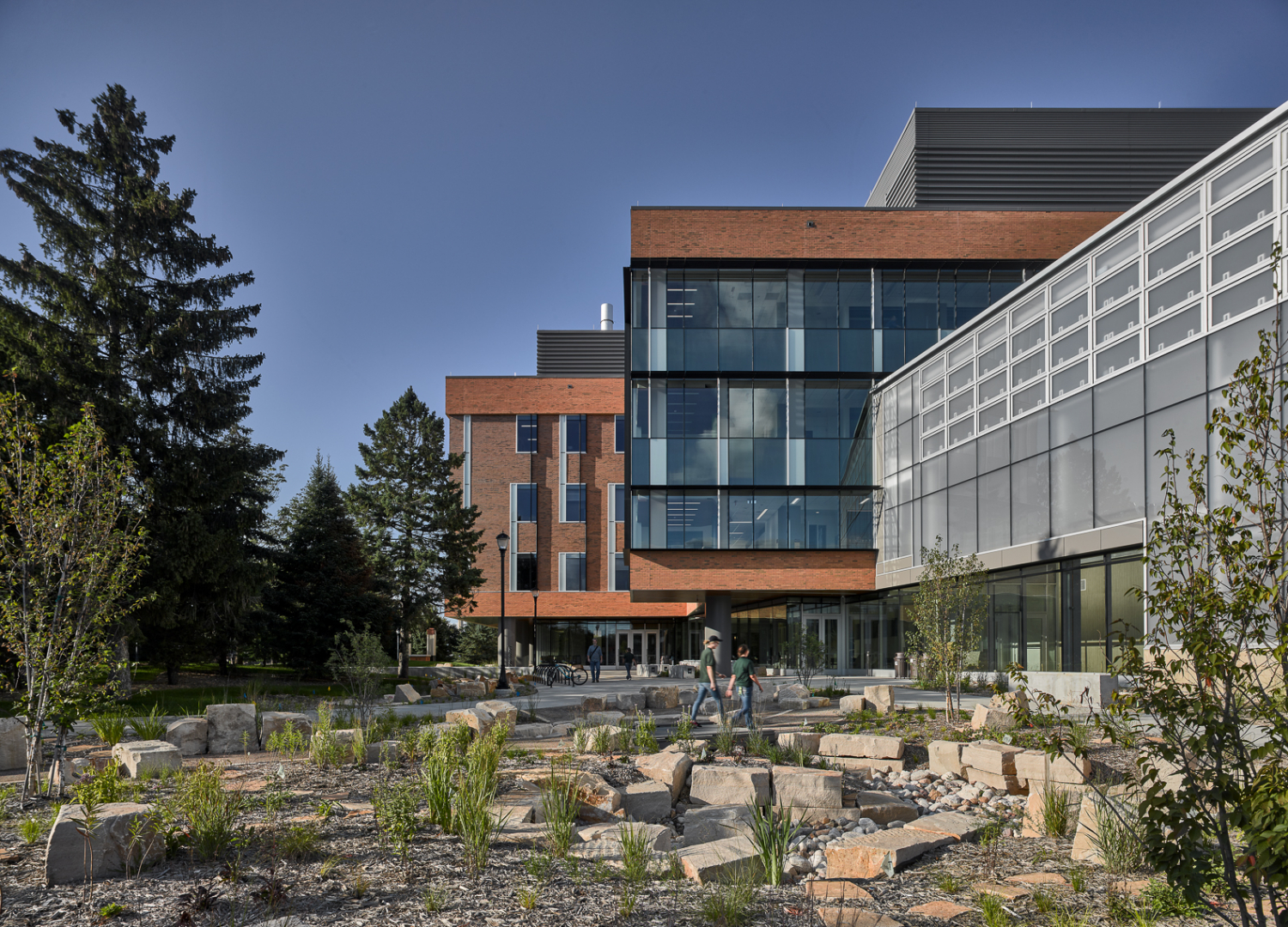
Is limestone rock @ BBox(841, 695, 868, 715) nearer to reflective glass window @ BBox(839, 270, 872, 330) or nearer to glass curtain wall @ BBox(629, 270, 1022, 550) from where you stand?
glass curtain wall @ BBox(629, 270, 1022, 550)

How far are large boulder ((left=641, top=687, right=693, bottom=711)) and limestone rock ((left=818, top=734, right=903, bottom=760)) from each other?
7.36 m

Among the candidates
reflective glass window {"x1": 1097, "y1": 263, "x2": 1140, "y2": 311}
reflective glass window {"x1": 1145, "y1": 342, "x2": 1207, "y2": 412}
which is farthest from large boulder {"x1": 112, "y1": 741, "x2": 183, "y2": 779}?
reflective glass window {"x1": 1097, "y1": 263, "x2": 1140, "y2": 311}

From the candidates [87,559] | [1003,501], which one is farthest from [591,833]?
[1003,501]

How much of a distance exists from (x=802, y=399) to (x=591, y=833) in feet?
85.1

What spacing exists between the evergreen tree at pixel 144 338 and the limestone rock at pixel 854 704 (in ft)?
57.4

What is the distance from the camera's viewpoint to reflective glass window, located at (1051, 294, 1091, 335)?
67.2ft

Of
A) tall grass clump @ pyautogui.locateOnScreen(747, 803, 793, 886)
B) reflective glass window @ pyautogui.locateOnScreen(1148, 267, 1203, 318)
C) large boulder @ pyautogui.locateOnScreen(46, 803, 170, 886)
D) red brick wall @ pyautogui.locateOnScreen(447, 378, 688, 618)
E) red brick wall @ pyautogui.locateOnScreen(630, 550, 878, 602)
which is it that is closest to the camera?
large boulder @ pyautogui.locateOnScreen(46, 803, 170, 886)

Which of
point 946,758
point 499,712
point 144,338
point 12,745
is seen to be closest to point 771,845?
point 946,758

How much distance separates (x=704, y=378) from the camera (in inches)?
1251

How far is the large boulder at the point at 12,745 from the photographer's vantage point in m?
11.9

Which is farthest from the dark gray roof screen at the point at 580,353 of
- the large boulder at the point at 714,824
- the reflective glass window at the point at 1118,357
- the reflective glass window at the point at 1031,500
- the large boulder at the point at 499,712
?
the large boulder at the point at 714,824

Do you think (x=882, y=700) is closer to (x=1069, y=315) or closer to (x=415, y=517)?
(x=1069, y=315)

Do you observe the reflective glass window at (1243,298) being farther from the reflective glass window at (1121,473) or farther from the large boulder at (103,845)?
the large boulder at (103,845)

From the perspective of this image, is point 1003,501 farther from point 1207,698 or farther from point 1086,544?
point 1207,698
